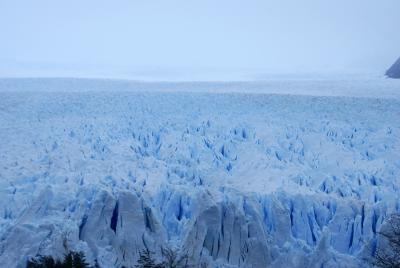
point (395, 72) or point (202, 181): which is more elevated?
point (395, 72)

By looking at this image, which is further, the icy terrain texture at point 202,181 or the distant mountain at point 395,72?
the distant mountain at point 395,72

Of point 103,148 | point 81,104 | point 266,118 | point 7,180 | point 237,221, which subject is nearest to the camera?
point 237,221

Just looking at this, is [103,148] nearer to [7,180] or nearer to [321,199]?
[7,180]

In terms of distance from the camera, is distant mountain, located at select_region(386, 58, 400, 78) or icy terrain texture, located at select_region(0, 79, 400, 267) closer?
icy terrain texture, located at select_region(0, 79, 400, 267)

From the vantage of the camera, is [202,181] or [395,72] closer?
[202,181]

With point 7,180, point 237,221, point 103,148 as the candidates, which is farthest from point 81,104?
point 237,221

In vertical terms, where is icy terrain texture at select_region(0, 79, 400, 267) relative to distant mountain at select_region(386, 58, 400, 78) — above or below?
below

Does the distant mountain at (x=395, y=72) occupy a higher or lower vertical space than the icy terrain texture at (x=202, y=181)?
higher

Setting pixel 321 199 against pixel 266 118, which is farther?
pixel 266 118
